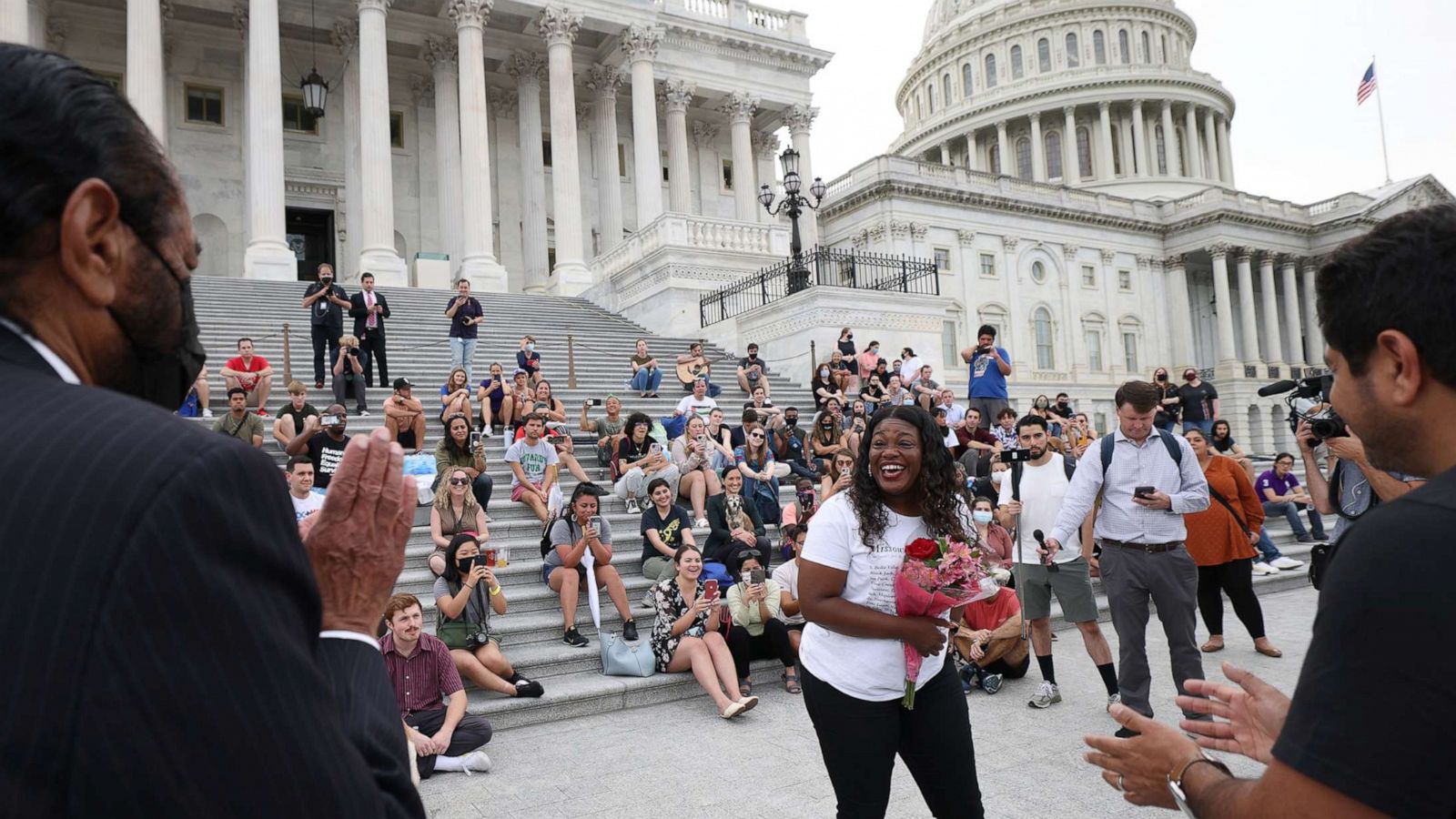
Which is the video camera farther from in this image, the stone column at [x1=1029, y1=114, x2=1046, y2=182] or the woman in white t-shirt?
the stone column at [x1=1029, y1=114, x2=1046, y2=182]

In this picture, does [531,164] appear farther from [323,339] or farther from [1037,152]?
[1037,152]

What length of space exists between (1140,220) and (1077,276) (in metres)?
7.24

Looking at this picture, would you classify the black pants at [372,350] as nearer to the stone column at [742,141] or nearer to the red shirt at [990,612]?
the red shirt at [990,612]

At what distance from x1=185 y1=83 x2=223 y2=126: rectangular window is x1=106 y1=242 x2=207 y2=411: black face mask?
35793 millimetres

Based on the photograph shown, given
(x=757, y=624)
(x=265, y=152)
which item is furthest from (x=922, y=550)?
(x=265, y=152)

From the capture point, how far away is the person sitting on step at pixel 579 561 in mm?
8469

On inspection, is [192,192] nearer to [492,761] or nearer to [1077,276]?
[492,761]

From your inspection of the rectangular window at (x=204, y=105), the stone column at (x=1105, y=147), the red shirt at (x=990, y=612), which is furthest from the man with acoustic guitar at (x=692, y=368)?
the stone column at (x=1105, y=147)

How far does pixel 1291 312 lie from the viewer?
200ft

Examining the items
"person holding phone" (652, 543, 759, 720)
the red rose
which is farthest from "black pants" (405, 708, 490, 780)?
the red rose

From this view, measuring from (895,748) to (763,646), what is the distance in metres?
4.73

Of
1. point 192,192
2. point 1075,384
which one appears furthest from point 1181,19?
point 192,192

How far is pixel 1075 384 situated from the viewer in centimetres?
5012

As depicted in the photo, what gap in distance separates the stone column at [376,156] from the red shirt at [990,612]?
23.5 meters
